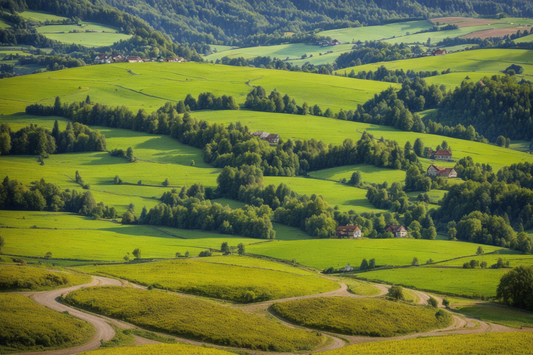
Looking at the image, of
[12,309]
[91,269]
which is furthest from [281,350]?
[91,269]

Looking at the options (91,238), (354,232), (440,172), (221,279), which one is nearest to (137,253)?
(91,238)

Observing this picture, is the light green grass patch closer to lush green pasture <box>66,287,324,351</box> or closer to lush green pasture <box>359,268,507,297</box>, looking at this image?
lush green pasture <box>359,268,507,297</box>

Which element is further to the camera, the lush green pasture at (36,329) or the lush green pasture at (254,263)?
the lush green pasture at (254,263)

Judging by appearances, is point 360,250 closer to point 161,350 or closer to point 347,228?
point 347,228

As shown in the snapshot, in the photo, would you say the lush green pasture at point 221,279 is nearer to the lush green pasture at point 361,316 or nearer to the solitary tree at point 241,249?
the lush green pasture at point 361,316

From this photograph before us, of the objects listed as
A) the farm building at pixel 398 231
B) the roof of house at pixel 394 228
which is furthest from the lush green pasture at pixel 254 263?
the farm building at pixel 398 231

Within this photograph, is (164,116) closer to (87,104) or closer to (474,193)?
(87,104)
